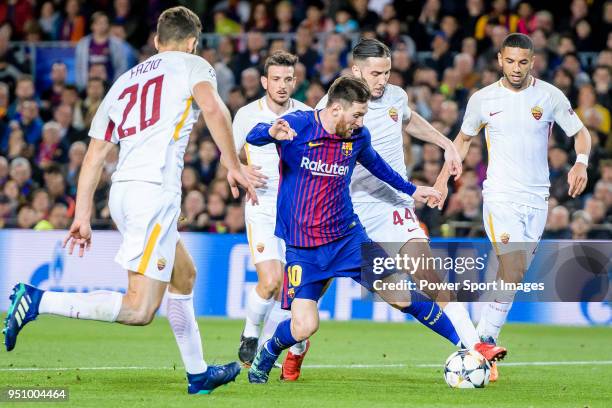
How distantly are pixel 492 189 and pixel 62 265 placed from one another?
23.5 ft

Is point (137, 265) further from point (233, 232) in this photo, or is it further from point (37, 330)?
point (233, 232)

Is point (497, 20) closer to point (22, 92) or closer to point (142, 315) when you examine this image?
point (22, 92)

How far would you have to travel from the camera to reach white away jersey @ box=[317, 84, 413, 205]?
1005 centimetres

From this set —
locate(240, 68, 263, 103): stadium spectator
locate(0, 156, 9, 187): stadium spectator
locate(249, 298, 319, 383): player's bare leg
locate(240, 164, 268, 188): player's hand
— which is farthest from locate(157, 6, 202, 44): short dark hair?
locate(0, 156, 9, 187): stadium spectator

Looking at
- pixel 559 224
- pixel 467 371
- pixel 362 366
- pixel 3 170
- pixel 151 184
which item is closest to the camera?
pixel 151 184

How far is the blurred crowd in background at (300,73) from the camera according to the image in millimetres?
16688

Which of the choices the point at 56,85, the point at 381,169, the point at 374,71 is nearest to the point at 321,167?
the point at 381,169

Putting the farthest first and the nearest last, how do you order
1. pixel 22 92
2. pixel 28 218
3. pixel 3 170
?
pixel 22 92 < pixel 3 170 < pixel 28 218

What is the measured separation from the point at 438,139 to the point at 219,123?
9.78ft

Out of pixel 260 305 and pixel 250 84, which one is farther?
pixel 250 84

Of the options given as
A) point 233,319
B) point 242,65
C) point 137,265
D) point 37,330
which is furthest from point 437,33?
point 137,265

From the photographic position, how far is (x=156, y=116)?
7.73 metres

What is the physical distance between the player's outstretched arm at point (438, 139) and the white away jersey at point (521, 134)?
0.58 meters

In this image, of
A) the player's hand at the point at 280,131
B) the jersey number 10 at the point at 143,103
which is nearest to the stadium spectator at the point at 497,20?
the player's hand at the point at 280,131
